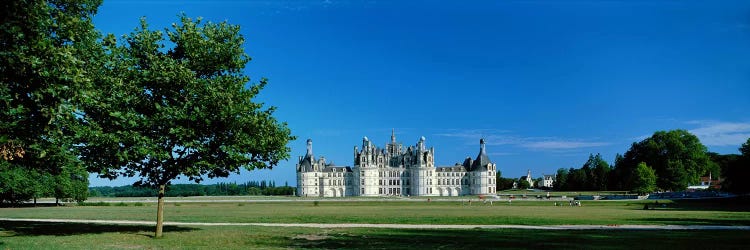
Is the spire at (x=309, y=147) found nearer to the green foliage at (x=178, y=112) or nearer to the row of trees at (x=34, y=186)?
the row of trees at (x=34, y=186)

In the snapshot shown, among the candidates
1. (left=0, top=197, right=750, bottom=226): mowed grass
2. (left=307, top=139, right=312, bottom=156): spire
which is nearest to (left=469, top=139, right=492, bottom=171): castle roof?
(left=307, top=139, right=312, bottom=156): spire

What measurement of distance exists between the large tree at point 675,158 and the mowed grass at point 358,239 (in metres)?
87.0

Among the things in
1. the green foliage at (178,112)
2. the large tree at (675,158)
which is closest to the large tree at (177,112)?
Answer: the green foliage at (178,112)

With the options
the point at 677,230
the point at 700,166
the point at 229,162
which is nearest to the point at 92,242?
the point at 229,162

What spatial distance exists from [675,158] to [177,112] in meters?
106

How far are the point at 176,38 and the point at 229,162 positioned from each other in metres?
5.86

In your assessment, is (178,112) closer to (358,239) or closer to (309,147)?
(358,239)

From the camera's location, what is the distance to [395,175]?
163 metres

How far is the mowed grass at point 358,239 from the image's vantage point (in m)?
21.2

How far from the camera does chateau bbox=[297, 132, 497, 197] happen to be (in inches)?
6235

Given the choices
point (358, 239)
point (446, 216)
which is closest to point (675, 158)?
point (446, 216)

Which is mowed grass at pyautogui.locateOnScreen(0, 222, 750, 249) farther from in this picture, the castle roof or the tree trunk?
the castle roof

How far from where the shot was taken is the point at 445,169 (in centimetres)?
16275

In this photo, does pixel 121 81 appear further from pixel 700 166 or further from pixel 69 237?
pixel 700 166
